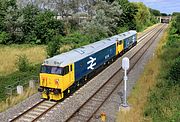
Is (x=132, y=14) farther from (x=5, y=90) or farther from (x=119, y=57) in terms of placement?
(x=5, y=90)

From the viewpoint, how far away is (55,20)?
49.8 metres

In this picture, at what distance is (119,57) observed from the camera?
116 feet

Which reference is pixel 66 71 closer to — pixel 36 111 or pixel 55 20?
pixel 36 111

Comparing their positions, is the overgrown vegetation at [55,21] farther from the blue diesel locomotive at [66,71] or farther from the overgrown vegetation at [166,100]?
the overgrown vegetation at [166,100]

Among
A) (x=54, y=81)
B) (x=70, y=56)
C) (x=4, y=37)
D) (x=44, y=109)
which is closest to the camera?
(x=44, y=109)

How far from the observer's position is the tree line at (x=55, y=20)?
155ft

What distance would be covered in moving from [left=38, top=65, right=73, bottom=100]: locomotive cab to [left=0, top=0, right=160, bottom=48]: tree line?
26618 mm

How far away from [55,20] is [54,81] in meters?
33.5

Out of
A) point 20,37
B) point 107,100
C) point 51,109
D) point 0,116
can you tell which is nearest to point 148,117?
point 107,100

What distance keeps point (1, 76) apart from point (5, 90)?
14.9 feet

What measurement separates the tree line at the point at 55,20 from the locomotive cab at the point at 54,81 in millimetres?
26618

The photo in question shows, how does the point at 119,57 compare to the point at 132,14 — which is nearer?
the point at 119,57

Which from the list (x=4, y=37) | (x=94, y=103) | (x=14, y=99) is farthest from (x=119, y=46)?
(x=4, y=37)

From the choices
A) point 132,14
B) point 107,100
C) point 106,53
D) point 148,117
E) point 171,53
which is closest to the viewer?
point 148,117
